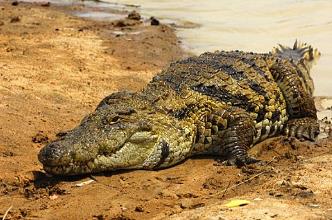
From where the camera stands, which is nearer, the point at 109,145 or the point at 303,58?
the point at 109,145

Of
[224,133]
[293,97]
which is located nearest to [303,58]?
[293,97]

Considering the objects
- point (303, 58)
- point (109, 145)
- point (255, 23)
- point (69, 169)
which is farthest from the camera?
point (255, 23)

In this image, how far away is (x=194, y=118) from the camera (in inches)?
225

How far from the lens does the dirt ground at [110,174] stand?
4430 mm

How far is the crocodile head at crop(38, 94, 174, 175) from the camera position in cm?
475

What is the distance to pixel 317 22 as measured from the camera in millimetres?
11375

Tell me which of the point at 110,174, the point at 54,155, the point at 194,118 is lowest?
the point at 110,174

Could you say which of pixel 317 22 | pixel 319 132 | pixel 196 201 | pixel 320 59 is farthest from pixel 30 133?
pixel 317 22

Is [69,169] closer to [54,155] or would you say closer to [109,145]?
[54,155]

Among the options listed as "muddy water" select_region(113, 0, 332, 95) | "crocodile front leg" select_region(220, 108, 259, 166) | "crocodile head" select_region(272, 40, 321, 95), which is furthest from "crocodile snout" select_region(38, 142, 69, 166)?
"muddy water" select_region(113, 0, 332, 95)

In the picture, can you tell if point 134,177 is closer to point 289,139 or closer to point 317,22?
point 289,139

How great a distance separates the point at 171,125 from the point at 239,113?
757 millimetres

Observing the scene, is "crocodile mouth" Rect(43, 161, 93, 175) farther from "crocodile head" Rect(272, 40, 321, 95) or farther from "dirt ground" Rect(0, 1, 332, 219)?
"crocodile head" Rect(272, 40, 321, 95)

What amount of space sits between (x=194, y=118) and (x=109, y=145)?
3.48 ft
